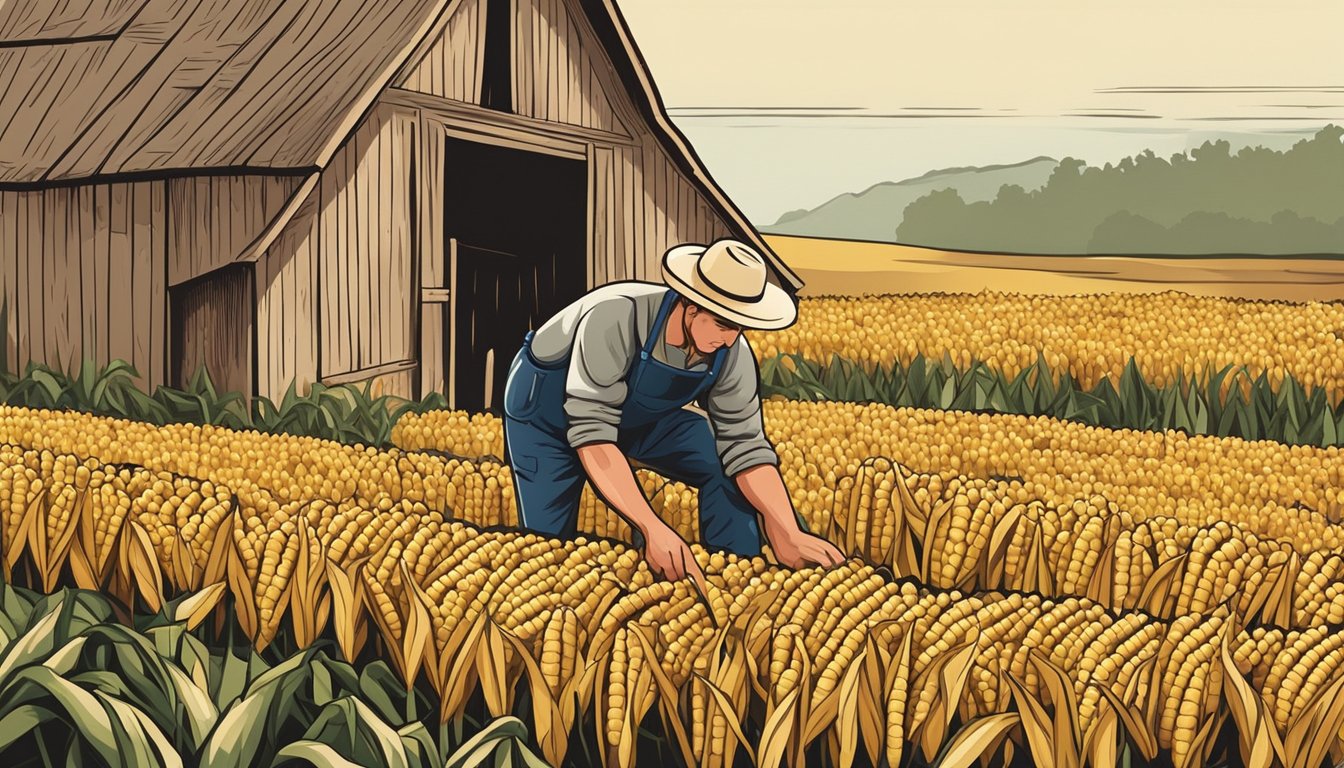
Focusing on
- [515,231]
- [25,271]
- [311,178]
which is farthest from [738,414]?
[515,231]

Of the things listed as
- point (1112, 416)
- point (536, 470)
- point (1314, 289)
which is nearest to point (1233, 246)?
point (1314, 289)

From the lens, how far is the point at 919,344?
14023 millimetres

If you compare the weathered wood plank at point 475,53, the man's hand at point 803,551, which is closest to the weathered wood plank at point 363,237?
the weathered wood plank at point 475,53

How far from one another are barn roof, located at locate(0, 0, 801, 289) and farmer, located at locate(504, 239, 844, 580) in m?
4.07

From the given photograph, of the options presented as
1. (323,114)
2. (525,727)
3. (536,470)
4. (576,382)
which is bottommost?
(525,727)

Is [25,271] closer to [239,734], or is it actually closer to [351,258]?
[351,258]

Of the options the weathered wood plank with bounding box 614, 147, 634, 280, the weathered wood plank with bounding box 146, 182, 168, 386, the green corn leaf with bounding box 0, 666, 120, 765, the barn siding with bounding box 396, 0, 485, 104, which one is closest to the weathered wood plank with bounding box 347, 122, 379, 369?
the barn siding with bounding box 396, 0, 485, 104

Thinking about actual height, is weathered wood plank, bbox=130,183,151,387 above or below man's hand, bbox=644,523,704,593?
above

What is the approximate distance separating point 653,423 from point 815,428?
2.54m

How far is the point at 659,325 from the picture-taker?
4.89 metres

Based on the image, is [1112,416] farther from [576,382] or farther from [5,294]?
[5,294]

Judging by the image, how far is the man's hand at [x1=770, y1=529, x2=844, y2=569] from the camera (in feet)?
14.4

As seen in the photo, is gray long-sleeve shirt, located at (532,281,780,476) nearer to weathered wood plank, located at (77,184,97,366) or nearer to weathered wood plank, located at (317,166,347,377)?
weathered wood plank, located at (317,166,347,377)

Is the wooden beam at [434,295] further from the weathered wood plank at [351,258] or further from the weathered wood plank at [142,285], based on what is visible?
the weathered wood plank at [142,285]
